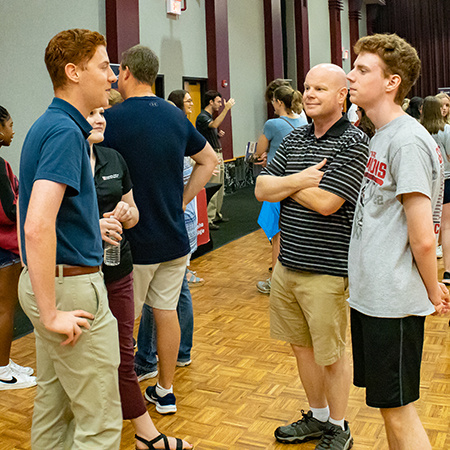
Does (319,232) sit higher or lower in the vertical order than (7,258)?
higher

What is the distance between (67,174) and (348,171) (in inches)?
45.4

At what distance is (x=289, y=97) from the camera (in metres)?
4.86

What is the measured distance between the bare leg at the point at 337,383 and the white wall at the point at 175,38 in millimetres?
7185

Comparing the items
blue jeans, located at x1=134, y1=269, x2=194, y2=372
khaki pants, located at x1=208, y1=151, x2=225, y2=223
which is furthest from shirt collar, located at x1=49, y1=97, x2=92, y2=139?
khaki pants, located at x1=208, y1=151, x2=225, y2=223

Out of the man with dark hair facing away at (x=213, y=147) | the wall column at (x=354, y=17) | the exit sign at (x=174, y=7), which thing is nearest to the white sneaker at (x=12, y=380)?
the man with dark hair facing away at (x=213, y=147)

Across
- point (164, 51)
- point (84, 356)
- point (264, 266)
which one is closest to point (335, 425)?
point (84, 356)

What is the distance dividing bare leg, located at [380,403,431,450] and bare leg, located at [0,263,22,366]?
7.51ft

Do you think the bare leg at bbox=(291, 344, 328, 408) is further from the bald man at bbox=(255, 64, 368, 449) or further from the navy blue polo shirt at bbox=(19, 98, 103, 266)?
the navy blue polo shirt at bbox=(19, 98, 103, 266)

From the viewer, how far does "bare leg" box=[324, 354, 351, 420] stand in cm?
251

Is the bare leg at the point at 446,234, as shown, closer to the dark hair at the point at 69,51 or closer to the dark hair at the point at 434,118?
the dark hair at the point at 434,118

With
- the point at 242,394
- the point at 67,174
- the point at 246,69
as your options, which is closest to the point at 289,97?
the point at 242,394

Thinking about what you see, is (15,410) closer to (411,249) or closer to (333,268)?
(333,268)

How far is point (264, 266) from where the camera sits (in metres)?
6.08

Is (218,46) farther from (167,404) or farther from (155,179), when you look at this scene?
(167,404)
